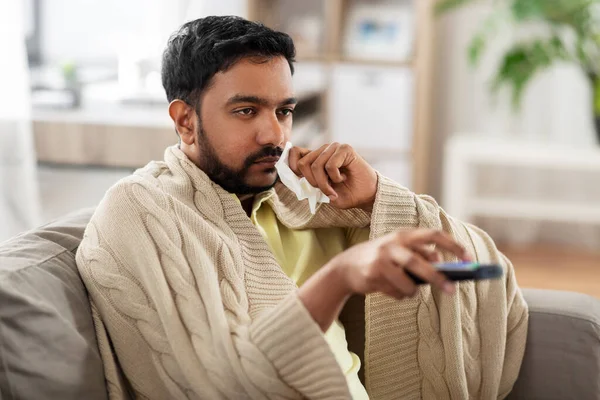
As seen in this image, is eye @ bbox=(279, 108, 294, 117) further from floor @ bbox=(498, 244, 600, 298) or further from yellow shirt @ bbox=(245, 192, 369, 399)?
floor @ bbox=(498, 244, 600, 298)

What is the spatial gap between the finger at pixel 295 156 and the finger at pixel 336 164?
0.05 metres

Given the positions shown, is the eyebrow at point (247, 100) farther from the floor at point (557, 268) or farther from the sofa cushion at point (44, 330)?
the floor at point (557, 268)

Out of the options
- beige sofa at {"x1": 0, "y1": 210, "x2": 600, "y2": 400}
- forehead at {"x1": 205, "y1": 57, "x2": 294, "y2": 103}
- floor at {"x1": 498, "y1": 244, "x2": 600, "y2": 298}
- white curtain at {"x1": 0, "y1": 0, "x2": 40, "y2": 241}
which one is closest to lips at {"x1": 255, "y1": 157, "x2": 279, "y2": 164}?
forehead at {"x1": 205, "y1": 57, "x2": 294, "y2": 103}

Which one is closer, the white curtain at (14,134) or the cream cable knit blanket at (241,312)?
the cream cable knit blanket at (241,312)

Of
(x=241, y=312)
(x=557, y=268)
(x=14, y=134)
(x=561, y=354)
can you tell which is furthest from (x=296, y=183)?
(x=557, y=268)

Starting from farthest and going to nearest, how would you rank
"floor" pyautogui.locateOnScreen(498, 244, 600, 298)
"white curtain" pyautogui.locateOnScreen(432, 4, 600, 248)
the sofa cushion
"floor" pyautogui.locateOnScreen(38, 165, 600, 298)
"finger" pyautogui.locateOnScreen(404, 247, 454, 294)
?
"white curtain" pyautogui.locateOnScreen(432, 4, 600, 248) → "floor" pyautogui.locateOnScreen(498, 244, 600, 298) → "floor" pyautogui.locateOnScreen(38, 165, 600, 298) → the sofa cushion → "finger" pyautogui.locateOnScreen(404, 247, 454, 294)

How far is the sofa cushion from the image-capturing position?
1.20 metres

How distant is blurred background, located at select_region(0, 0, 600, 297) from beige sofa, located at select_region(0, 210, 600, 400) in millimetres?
2081

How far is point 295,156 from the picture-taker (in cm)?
153

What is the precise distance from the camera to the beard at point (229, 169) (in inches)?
59.9

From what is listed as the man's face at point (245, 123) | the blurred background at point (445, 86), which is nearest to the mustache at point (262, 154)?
the man's face at point (245, 123)

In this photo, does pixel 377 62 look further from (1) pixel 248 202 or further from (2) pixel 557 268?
(1) pixel 248 202

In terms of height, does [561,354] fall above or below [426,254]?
below

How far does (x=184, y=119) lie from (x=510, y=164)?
283 centimetres
